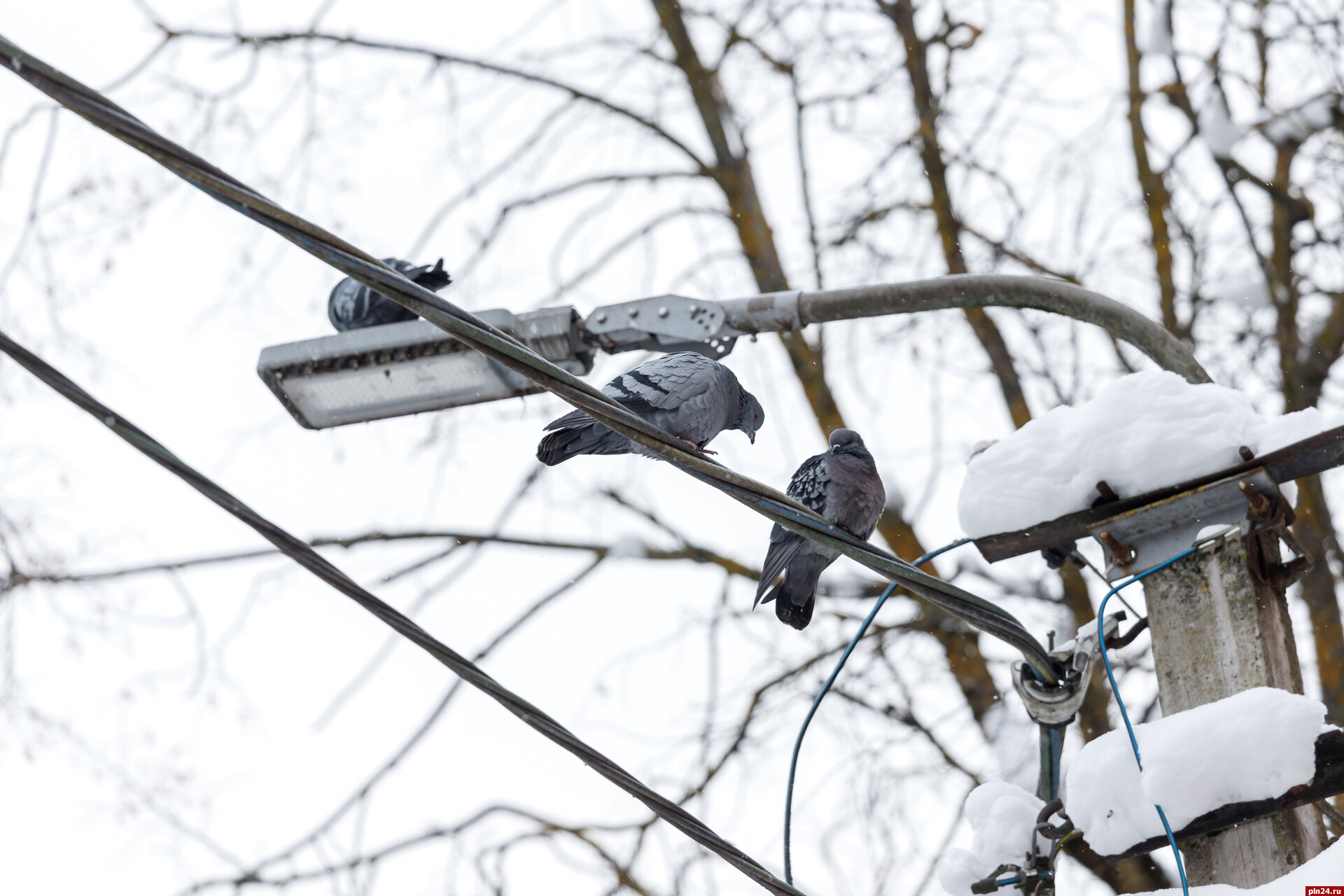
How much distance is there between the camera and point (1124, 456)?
2545mm

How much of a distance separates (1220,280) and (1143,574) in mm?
4501

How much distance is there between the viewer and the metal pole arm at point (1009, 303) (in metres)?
2.73

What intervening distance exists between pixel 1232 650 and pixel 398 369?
2.05 meters

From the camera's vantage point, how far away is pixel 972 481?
2.80m

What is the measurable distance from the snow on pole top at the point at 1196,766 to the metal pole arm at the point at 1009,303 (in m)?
0.84

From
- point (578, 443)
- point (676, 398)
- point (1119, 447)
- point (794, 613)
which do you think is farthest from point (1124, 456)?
point (578, 443)

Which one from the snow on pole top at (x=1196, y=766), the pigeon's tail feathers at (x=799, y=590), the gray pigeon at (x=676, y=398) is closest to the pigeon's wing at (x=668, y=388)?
the gray pigeon at (x=676, y=398)

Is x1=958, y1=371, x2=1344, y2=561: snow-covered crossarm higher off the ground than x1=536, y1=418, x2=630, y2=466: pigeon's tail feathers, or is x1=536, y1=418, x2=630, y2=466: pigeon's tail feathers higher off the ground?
x1=536, y1=418, x2=630, y2=466: pigeon's tail feathers

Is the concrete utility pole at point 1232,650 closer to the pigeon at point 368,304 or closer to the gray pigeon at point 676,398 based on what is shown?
the gray pigeon at point 676,398

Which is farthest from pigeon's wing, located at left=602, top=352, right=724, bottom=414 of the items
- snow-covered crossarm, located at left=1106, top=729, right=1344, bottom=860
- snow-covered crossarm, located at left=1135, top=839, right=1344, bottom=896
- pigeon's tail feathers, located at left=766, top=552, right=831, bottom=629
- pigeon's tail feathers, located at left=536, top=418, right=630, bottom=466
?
snow-covered crossarm, located at left=1135, top=839, right=1344, bottom=896

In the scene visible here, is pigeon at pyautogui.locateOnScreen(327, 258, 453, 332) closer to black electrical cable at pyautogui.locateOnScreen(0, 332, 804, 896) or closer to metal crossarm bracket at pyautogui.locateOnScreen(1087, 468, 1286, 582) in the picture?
black electrical cable at pyautogui.locateOnScreen(0, 332, 804, 896)

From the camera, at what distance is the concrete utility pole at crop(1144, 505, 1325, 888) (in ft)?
7.49

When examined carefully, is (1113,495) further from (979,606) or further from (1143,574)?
(979,606)

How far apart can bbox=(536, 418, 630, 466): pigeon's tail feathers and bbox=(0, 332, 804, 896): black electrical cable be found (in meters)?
0.99
